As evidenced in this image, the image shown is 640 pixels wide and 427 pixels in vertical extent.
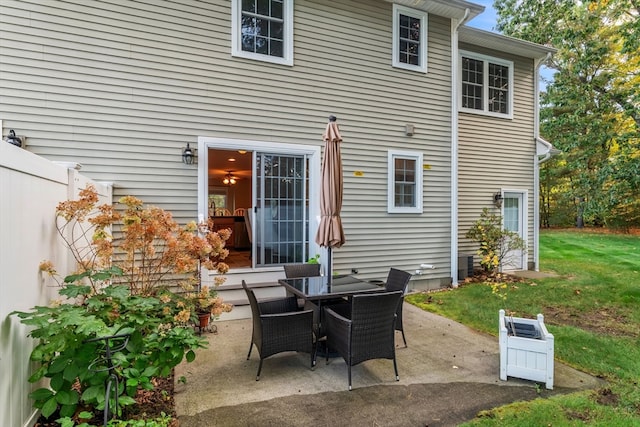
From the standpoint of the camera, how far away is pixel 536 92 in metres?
9.12

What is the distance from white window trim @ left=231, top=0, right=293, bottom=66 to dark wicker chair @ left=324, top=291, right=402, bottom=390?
452cm

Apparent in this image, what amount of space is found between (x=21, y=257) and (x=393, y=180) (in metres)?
5.97

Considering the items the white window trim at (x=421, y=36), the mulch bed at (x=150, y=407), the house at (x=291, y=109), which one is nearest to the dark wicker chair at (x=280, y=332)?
the mulch bed at (x=150, y=407)

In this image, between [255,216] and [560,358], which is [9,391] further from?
[560,358]

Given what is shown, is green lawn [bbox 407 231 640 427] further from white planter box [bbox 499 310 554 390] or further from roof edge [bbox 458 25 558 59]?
roof edge [bbox 458 25 558 59]

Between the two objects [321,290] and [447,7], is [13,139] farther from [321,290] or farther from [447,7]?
[447,7]

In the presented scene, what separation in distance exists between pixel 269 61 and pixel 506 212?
7197 mm

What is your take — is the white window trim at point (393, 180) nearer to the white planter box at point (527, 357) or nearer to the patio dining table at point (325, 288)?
the patio dining table at point (325, 288)

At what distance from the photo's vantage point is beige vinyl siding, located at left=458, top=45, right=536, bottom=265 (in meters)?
8.27

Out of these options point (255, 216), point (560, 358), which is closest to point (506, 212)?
point (560, 358)

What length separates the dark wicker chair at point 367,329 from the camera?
3182 millimetres

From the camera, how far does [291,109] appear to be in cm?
606

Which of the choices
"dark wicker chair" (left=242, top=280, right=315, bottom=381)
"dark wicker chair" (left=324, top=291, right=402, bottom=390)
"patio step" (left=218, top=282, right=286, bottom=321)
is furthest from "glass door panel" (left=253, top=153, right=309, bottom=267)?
"dark wicker chair" (left=324, top=291, right=402, bottom=390)

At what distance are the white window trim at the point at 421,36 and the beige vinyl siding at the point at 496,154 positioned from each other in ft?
5.53
